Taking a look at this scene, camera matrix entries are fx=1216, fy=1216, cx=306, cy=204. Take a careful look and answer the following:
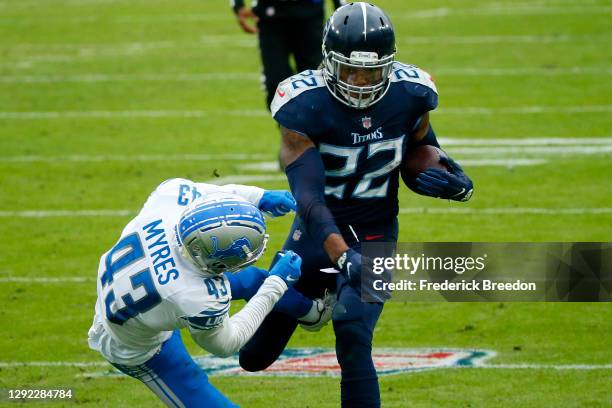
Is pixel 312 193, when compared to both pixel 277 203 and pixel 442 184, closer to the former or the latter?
pixel 277 203

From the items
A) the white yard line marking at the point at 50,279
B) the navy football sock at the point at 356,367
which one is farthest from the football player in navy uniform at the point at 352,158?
the white yard line marking at the point at 50,279

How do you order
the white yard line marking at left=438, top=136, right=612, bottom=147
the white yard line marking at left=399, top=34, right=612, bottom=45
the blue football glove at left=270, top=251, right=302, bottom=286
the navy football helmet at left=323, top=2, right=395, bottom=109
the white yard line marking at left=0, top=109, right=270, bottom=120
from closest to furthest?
the blue football glove at left=270, top=251, right=302, bottom=286, the navy football helmet at left=323, top=2, right=395, bottom=109, the white yard line marking at left=438, top=136, right=612, bottom=147, the white yard line marking at left=0, top=109, right=270, bottom=120, the white yard line marking at left=399, top=34, right=612, bottom=45

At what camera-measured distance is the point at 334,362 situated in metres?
6.62

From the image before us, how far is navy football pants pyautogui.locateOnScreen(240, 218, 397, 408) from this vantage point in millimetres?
4965

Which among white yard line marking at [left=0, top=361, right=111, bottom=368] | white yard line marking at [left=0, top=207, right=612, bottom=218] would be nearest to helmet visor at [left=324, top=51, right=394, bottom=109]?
white yard line marking at [left=0, top=361, right=111, bottom=368]

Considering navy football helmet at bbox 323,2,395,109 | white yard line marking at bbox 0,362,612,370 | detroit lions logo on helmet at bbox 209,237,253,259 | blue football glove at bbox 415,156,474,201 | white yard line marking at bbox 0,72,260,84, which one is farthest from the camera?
white yard line marking at bbox 0,72,260,84

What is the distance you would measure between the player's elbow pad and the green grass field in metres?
1.33

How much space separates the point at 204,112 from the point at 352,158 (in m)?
7.93

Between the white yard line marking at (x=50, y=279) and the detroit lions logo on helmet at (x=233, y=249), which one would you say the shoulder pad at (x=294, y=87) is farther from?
the white yard line marking at (x=50, y=279)

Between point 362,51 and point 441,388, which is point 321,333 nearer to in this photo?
point 441,388

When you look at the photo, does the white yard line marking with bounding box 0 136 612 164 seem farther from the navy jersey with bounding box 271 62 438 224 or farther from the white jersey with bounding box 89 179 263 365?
the white jersey with bounding box 89 179 263 365

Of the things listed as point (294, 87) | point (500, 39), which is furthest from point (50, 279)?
point (500, 39)

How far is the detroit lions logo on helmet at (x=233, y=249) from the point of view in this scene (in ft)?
14.9

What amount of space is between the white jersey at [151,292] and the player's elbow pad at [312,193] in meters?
0.31
